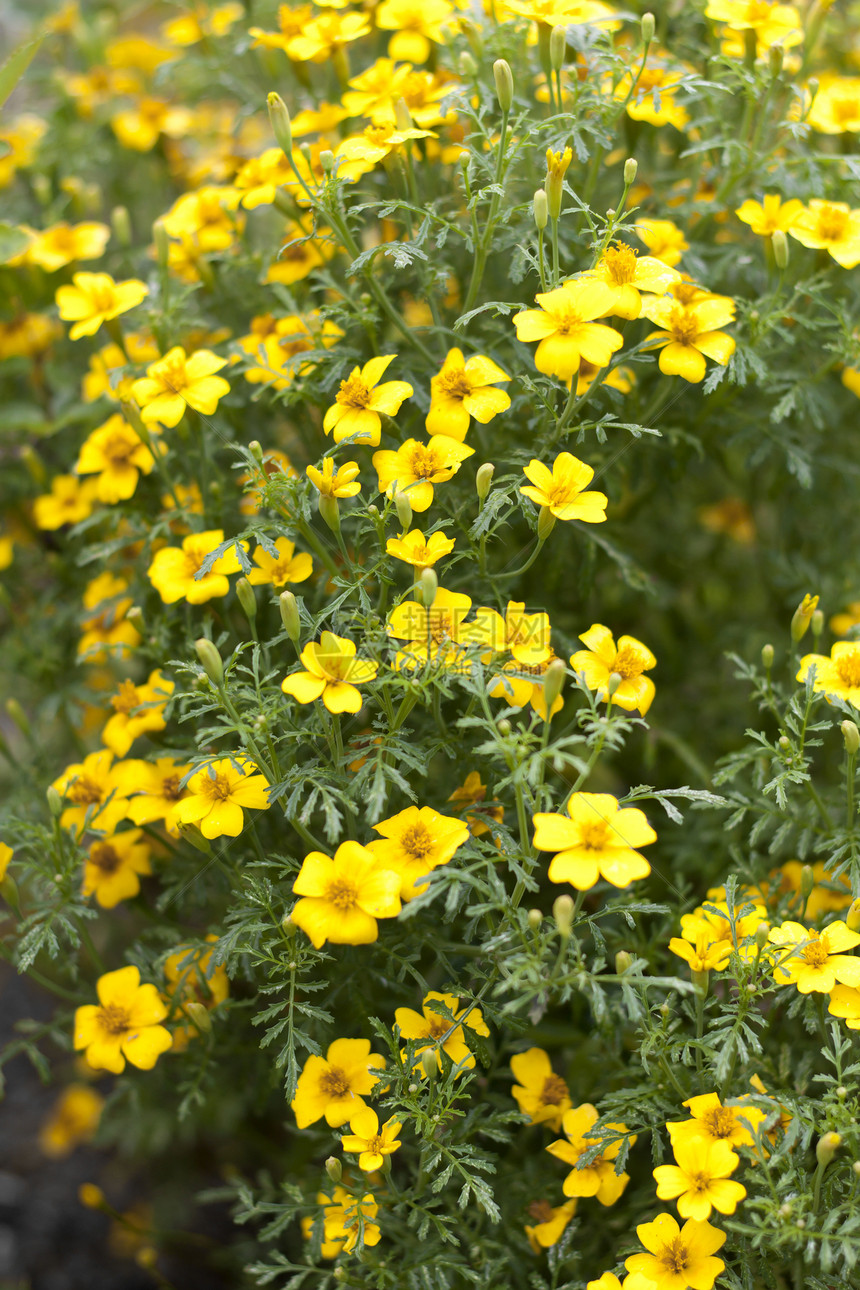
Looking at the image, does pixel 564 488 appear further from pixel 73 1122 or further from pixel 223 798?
pixel 73 1122

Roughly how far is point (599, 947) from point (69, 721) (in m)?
1.16

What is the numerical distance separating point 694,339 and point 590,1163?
1114 millimetres

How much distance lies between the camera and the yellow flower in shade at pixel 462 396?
4.51ft

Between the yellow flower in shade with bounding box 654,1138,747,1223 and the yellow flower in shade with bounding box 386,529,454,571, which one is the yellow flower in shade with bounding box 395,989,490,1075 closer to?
the yellow flower in shade with bounding box 654,1138,747,1223

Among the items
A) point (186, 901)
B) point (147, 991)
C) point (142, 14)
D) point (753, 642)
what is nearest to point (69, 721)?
point (186, 901)

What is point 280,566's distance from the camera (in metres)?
1.49

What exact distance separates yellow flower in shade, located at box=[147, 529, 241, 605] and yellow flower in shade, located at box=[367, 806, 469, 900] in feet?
1.42

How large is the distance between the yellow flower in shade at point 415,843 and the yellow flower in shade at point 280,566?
391mm

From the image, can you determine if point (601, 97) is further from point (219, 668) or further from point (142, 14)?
point (142, 14)

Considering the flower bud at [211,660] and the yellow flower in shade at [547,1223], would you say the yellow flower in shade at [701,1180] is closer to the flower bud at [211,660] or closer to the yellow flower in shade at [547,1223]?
the yellow flower in shade at [547,1223]

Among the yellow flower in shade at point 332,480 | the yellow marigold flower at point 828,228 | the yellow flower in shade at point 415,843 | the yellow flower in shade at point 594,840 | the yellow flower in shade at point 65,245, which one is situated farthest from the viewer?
the yellow flower in shade at point 65,245

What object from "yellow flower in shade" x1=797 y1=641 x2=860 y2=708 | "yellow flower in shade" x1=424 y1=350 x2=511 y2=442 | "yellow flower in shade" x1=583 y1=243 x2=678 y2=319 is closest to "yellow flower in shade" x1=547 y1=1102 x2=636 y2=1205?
"yellow flower in shade" x1=797 y1=641 x2=860 y2=708

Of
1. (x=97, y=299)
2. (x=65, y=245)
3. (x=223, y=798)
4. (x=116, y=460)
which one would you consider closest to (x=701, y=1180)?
(x=223, y=798)

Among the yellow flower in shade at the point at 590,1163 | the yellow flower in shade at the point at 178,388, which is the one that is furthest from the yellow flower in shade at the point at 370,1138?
the yellow flower in shade at the point at 178,388
